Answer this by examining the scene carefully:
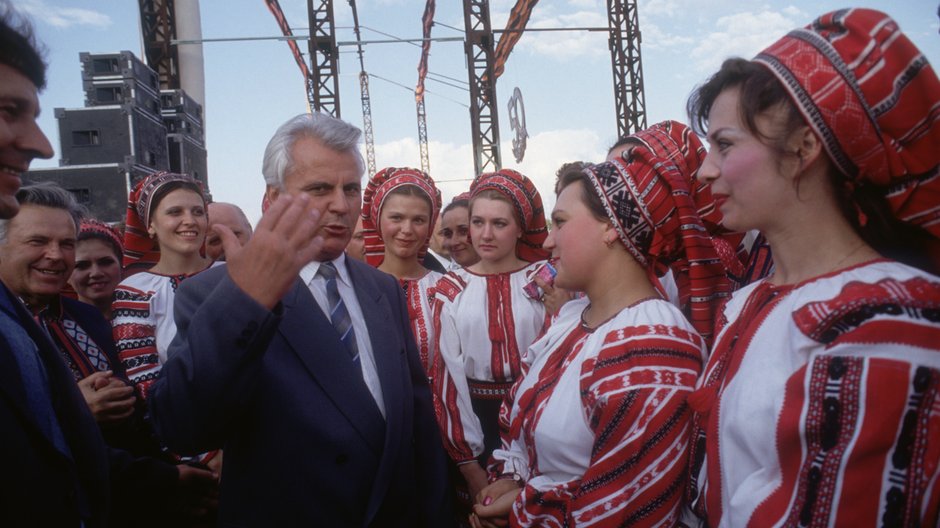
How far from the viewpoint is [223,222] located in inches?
172

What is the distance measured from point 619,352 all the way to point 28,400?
1.51 m

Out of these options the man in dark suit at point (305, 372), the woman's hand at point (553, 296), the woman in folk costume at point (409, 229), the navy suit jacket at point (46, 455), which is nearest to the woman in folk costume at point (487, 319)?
the woman in folk costume at point (409, 229)

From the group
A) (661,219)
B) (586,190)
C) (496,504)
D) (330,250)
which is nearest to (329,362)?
(330,250)

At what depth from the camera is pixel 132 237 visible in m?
3.54

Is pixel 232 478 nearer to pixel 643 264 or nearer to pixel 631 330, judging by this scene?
pixel 631 330

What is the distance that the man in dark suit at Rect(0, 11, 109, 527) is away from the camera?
1146mm

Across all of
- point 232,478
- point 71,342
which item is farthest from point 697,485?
point 71,342

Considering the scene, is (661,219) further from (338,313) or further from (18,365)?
(18,365)

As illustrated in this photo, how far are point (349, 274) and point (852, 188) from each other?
5.19 ft

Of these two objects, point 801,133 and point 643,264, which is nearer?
point 801,133

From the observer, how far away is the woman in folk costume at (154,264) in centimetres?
284

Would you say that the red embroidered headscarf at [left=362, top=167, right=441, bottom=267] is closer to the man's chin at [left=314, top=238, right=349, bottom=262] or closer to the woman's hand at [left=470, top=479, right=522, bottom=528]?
the man's chin at [left=314, top=238, right=349, bottom=262]

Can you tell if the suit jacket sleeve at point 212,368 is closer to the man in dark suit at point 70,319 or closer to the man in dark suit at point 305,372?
the man in dark suit at point 305,372

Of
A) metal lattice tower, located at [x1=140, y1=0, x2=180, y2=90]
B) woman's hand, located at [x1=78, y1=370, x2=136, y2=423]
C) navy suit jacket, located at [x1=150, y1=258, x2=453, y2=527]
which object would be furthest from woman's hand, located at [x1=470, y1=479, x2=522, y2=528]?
metal lattice tower, located at [x1=140, y1=0, x2=180, y2=90]
